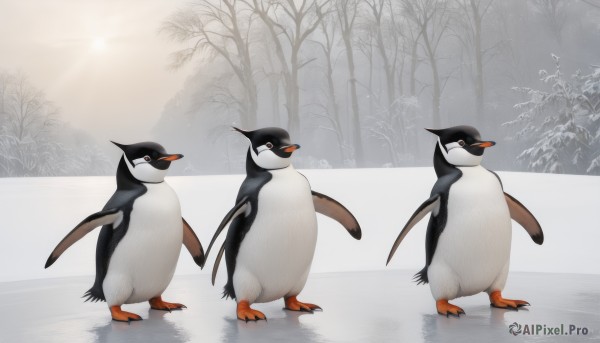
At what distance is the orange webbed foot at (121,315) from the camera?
3484 mm

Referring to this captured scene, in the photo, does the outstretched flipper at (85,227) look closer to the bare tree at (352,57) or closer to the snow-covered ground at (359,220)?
the snow-covered ground at (359,220)

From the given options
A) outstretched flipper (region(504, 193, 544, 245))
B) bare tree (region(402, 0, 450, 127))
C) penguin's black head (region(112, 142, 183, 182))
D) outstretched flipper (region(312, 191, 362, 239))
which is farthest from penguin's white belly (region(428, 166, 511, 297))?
bare tree (region(402, 0, 450, 127))

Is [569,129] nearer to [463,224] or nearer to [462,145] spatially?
[462,145]

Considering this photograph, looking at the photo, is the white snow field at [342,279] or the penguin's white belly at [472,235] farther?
the penguin's white belly at [472,235]

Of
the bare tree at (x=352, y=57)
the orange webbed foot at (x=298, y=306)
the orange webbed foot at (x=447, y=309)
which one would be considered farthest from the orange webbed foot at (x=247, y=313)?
the bare tree at (x=352, y=57)

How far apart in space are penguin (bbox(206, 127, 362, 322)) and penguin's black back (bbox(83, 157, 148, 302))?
0.41 m

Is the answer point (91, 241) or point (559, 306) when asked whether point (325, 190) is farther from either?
point (559, 306)

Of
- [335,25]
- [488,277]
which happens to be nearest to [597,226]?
[488,277]

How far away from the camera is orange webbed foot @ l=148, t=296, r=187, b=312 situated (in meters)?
3.78

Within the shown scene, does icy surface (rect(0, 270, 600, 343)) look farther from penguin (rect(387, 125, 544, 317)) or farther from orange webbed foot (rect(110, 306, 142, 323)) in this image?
penguin (rect(387, 125, 544, 317))

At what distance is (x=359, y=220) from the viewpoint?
665 cm

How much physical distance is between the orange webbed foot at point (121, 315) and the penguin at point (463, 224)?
1.19 m

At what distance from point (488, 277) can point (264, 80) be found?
63.6 feet

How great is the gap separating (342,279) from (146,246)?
1.60 metres
